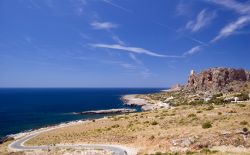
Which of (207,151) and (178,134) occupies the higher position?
(178,134)

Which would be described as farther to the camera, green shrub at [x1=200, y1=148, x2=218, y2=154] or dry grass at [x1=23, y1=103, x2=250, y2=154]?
dry grass at [x1=23, y1=103, x2=250, y2=154]

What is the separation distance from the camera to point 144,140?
4806 centimetres

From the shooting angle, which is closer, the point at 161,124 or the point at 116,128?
the point at 161,124

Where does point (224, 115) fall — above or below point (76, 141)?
above

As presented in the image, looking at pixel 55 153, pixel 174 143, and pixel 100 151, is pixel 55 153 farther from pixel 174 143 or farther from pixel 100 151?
pixel 174 143

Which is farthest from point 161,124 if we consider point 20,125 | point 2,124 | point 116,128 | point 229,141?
point 2,124

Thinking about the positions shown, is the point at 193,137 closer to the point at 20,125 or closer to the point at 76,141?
the point at 76,141

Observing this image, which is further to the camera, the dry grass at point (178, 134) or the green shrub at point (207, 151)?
the dry grass at point (178, 134)

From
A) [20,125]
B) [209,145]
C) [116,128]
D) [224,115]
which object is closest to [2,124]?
[20,125]

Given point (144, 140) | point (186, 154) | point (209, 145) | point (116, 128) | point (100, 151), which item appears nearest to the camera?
point (186, 154)

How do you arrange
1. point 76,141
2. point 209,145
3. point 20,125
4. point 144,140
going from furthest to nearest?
point 20,125 → point 76,141 → point 144,140 → point 209,145

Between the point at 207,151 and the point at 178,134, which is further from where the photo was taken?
the point at 178,134

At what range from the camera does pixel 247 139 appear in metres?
40.5

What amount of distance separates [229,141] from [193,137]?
506 centimetres
